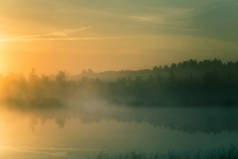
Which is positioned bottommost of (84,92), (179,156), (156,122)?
(179,156)

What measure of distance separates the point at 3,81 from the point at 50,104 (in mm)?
646

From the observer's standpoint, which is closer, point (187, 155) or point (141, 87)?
point (187, 155)

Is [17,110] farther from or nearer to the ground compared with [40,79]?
nearer to the ground

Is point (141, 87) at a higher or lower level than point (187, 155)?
higher

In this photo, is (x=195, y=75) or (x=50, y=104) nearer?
(x=50, y=104)

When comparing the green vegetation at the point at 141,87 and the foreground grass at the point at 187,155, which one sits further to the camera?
the green vegetation at the point at 141,87

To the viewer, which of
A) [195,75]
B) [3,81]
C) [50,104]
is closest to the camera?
[3,81]

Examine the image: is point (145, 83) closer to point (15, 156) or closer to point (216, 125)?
point (216, 125)

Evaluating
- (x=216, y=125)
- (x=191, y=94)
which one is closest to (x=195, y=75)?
(x=191, y=94)

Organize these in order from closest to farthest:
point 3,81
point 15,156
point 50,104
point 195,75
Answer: point 15,156 < point 3,81 < point 50,104 < point 195,75

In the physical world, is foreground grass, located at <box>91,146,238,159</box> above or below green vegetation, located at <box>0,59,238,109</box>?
below

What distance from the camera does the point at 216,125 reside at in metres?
5.40

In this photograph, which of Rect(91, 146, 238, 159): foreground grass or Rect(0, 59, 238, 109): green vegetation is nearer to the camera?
Rect(91, 146, 238, 159): foreground grass

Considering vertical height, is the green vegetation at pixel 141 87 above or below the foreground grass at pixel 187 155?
above
